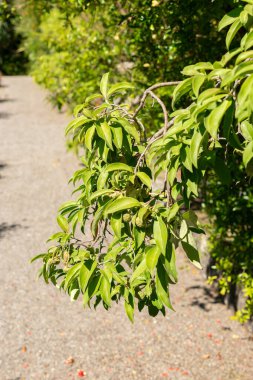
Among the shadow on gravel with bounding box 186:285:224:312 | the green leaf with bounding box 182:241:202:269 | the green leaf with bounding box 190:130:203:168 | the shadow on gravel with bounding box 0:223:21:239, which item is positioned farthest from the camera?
the shadow on gravel with bounding box 0:223:21:239

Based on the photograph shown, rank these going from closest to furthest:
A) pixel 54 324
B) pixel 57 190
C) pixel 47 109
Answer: pixel 54 324 < pixel 57 190 < pixel 47 109

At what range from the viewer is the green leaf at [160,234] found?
1692mm

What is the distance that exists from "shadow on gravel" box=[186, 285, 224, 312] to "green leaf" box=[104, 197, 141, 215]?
166 inches

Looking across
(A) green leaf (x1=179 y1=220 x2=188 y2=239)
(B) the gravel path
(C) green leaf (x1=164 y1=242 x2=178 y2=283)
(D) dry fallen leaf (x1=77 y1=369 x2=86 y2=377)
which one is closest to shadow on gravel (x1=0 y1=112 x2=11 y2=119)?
(B) the gravel path

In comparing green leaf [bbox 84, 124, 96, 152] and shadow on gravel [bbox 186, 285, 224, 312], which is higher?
green leaf [bbox 84, 124, 96, 152]

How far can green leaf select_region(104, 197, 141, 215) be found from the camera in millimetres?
1801

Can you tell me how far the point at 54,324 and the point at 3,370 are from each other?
0.89 meters

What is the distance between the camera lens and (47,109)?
19047 mm

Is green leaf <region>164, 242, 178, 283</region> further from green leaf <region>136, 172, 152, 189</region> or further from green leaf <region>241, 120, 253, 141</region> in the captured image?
green leaf <region>241, 120, 253, 141</region>

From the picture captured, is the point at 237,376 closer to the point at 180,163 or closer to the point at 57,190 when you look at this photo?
the point at 180,163

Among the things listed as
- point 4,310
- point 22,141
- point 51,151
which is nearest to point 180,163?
point 4,310

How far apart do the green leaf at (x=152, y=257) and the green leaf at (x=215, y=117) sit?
51 cm

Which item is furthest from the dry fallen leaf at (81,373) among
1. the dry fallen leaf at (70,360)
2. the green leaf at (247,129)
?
the green leaf at (247,129)

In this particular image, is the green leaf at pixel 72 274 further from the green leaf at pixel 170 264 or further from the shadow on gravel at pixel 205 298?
the shadow on gravel at pixel 205 298
